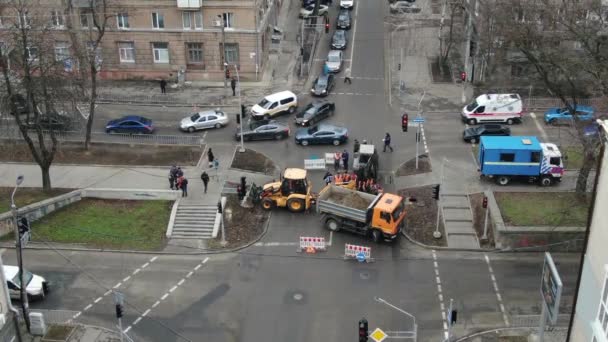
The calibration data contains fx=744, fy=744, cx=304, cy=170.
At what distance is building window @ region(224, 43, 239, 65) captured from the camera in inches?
2635

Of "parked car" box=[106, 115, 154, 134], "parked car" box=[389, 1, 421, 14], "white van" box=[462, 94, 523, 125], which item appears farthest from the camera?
"parked car" box=[389, 1, 421, 14]

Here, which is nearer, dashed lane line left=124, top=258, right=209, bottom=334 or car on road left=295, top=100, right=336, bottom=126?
dashed lane line left=124, top=258, right=209, bottom=334

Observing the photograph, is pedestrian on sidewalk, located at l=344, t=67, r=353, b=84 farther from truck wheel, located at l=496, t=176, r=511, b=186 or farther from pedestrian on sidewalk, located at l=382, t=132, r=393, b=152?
truck wheel, located at l=496, t=176, r=511, b=186

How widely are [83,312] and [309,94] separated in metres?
33.1

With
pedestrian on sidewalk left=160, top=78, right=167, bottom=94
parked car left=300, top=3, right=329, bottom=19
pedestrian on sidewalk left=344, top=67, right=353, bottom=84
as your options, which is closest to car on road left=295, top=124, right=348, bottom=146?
pedestrian on sidewalk left=344, top=67, right=353, bottom=84

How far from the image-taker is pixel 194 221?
46.0 meters

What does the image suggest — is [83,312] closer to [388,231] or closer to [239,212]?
[239,212]

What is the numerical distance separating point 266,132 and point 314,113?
4860 millimetres

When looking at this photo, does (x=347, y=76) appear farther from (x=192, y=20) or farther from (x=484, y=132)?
(x=484, y=132)

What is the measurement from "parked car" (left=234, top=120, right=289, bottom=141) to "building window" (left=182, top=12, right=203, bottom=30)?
14.3 m

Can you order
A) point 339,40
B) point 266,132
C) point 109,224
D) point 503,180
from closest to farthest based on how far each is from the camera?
1. point 109,224
2. point 503,180
3. point 266,132
4. point 339,40

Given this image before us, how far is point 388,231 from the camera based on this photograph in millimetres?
43000

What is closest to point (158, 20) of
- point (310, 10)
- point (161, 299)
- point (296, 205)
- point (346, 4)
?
point (310, 10)

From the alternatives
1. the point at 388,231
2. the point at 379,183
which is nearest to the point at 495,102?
the point at 379,183
